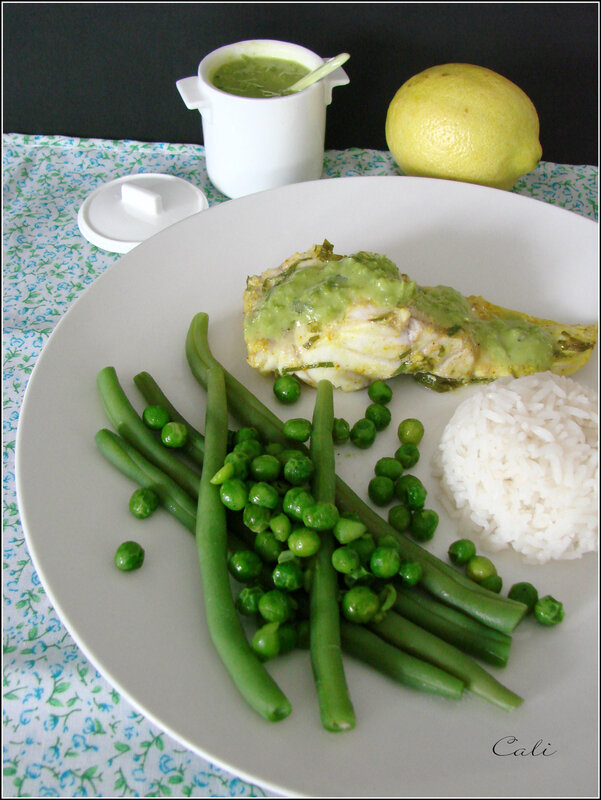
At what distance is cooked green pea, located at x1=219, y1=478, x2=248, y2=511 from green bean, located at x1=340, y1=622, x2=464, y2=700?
0.46 meters

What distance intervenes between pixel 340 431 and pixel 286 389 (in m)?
0.26

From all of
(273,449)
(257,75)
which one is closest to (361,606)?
(273,449)

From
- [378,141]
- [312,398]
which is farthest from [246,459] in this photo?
[378,141]

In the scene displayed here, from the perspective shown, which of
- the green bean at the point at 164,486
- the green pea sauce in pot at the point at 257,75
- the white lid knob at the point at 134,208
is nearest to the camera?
the green bean at the point at 164,486

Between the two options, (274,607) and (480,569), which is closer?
(274,607)

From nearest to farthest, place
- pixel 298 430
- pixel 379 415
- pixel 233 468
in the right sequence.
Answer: pixel 233 468 < pixel 298 430 < pixel 379 415

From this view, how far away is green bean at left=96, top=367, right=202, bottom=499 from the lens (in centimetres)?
245

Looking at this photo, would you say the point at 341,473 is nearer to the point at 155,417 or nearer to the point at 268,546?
the point at 268,546

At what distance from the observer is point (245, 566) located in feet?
7.13

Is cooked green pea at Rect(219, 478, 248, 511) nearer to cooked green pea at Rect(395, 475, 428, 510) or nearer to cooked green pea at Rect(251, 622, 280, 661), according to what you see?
cooked green pea at Rect(251, 622, 280, 661)

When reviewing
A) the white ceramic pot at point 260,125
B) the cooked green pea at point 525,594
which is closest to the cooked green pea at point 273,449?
the cooked green pea at point 525,594

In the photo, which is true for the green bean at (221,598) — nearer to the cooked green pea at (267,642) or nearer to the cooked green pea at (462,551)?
the cooked green pea at (267,642)

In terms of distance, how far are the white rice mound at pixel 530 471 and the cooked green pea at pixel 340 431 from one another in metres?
0.36

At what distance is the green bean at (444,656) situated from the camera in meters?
1.97
